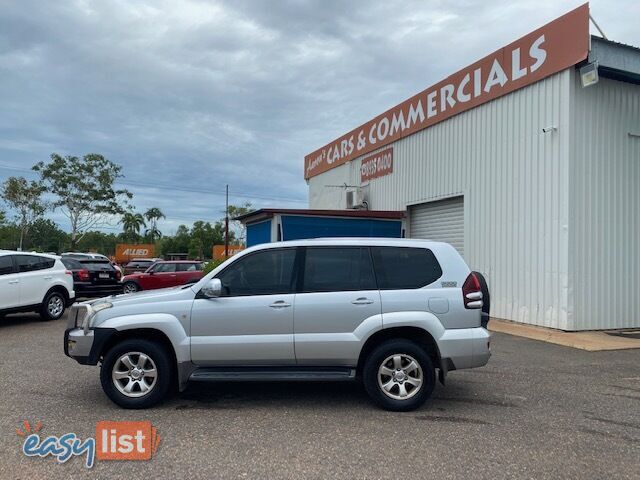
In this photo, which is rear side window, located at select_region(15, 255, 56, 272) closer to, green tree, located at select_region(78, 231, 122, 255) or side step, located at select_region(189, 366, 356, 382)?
side step, located at select_region(189, 366, 356, 382)

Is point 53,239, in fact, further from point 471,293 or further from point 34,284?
point 471,293

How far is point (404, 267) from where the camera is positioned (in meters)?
5.82

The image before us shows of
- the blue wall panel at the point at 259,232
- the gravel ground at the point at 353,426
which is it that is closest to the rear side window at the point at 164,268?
the blue wall panel at the point at 259,232

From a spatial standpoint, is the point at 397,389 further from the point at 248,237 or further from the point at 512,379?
the point at 248,237

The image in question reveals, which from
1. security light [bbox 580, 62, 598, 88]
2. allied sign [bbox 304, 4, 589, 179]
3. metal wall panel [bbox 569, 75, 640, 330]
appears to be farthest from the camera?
metal wall panel [bbox 569, 75, 640, 330]

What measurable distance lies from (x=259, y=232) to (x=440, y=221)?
20.1 feet

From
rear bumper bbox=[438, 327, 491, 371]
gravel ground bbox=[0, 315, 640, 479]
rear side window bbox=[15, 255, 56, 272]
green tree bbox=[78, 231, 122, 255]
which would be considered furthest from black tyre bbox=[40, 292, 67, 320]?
green tree bbox=[78, 231, 122, 255]

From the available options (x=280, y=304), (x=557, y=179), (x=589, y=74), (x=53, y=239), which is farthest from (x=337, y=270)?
(x=53, y=239)

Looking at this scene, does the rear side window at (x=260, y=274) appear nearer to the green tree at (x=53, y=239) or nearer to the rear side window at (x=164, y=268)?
the rear side window at (x=164, y=268)

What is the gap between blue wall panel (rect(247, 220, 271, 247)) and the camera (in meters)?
17.0

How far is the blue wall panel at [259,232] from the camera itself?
1703 centimetres

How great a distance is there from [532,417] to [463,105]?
10.7 meters

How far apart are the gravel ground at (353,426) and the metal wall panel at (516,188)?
4.18 m

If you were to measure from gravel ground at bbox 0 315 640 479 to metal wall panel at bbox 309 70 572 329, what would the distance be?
13.7 feet
